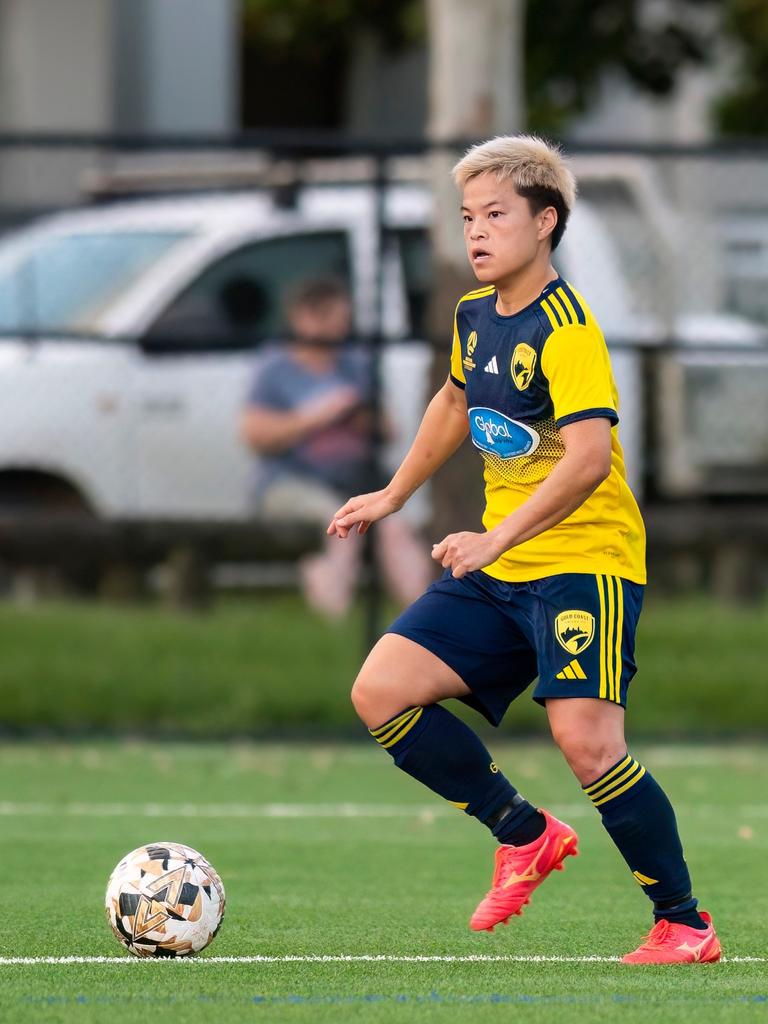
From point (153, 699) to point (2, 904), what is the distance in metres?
5.27

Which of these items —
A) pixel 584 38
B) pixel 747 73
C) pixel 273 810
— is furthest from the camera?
pixel 747 73

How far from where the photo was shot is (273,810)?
8.53 m

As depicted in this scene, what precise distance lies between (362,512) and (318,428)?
583 centimetres

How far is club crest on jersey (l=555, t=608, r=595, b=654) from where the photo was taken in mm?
5074

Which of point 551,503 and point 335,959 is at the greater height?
point 551,503

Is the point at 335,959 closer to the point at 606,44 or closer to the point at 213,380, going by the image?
the point at 213,380

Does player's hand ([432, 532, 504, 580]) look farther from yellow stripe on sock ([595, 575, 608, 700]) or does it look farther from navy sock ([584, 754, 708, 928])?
navy sock ([584, 754, 708, 928])

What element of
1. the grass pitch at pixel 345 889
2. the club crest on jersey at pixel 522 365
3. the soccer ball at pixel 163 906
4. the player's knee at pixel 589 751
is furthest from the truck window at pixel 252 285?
the player's knee at pixel 589 751

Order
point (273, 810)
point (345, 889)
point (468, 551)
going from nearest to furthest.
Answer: point (468, 551)
point (345, 889)
point (273, 810)

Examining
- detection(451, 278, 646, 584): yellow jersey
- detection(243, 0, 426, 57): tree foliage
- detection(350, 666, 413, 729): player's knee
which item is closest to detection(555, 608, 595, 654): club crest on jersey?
detection(451, 278, 646, 584): yellow jersey

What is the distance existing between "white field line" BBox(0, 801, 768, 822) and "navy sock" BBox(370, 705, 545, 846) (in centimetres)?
289

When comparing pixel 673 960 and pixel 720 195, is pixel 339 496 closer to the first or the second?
pixel 720 195

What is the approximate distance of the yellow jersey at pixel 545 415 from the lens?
16.6 ft

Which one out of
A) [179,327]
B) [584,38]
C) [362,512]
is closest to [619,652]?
[362,512]
